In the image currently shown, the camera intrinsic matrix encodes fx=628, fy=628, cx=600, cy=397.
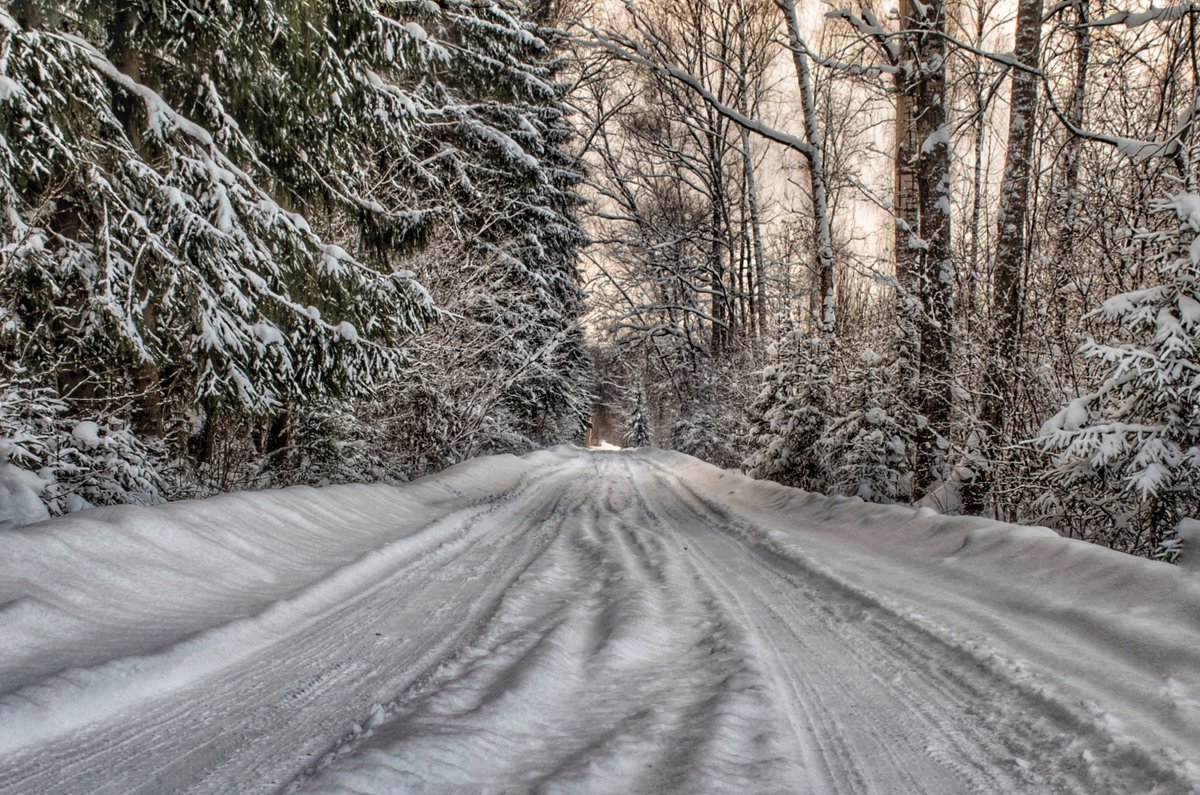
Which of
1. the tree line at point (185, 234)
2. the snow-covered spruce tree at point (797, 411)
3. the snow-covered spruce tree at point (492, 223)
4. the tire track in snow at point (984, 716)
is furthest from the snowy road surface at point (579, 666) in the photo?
the snow-covered spruce tree at point (492, 223)

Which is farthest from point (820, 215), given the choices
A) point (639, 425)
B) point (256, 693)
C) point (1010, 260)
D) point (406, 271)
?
point (639, 425)

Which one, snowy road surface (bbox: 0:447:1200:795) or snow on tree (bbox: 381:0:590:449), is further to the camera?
snow on tree (bbox: 381:0:590:449)

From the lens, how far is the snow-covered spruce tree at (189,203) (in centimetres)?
434

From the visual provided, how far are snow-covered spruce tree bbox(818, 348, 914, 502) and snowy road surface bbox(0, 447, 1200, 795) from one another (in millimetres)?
3975

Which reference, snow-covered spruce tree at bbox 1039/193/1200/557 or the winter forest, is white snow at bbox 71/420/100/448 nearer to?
the winter forest

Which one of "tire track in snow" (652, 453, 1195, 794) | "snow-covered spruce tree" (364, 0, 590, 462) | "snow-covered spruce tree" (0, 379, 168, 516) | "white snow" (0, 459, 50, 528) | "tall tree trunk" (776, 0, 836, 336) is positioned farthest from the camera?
"snow-covered spruce tree" (364, 0, 590, 462)

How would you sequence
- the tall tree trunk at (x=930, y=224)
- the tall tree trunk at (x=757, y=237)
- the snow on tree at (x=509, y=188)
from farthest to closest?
the tall tree trunk at (x=757, y=237), the snow on tree at (x=509, y=188), the tall tree trunk at (x=930, y=224)

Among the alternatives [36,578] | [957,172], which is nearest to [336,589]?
[36,578]

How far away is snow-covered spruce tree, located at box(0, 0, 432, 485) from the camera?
14.2ft

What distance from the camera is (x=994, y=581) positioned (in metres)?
3.74

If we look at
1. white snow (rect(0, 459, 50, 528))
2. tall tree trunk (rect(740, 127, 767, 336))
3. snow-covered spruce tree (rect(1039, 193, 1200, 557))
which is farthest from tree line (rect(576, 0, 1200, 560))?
white snow (rect(0, 459, 50, 528))

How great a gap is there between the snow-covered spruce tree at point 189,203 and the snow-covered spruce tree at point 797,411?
668cm

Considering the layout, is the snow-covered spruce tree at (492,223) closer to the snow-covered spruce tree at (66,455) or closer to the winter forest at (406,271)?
the winter forest at (406,271)

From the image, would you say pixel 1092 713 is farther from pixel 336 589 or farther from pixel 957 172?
pixel 957 172
